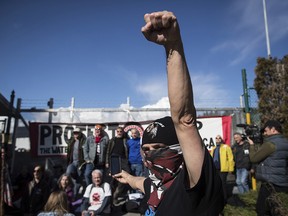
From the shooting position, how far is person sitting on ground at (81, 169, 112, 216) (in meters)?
4.94

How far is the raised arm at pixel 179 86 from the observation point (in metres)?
0.87

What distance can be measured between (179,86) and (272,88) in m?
6.78

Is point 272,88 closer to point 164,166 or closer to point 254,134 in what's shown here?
point 254,134

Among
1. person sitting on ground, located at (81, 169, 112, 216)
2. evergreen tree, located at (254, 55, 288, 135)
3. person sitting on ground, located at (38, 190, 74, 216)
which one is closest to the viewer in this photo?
person sitting on ground, located at (38, 190, 74, 216)

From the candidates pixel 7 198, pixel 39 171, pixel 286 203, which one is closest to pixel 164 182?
pixel 286 203

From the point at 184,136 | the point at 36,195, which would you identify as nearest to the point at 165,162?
the point at 184,136

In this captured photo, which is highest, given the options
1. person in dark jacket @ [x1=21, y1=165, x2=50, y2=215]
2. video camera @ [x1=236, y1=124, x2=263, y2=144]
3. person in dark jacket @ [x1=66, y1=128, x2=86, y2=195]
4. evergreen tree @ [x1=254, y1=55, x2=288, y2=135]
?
evergreen tree @ [x1=254, y1=55, x2=288, y2=135]

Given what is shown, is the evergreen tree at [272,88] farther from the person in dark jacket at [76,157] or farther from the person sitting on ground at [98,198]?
the person in dark jacket at [76,157]

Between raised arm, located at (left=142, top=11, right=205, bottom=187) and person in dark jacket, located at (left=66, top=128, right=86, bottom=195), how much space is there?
615 centimetres

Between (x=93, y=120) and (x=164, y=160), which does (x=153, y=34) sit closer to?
(x=164, y=160)

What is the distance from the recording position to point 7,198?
567cm

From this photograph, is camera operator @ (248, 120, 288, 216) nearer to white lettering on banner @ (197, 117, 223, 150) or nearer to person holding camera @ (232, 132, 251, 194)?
person holding camera @ (232, 132, 251, 194)

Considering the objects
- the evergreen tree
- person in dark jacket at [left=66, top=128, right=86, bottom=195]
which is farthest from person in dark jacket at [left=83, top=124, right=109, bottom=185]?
the evergreen tree

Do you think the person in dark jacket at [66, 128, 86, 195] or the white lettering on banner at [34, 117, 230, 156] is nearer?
the person in dark jacket at [66, 128, 86, 195]
